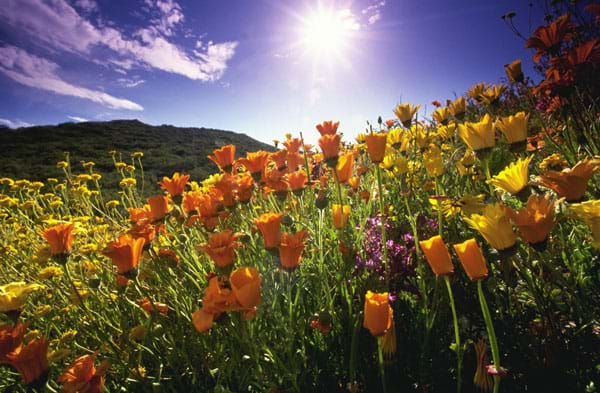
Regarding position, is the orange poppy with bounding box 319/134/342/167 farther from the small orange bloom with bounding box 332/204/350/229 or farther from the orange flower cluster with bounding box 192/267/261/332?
the orange flower cluster with bounding box 192/267/261/332

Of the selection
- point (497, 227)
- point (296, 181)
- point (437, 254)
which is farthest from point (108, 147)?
point (497, 227)

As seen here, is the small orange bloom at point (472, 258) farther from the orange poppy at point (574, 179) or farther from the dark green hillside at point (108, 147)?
the dark green hillside at point (108, 147)

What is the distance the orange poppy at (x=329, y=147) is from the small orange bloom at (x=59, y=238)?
1.19m

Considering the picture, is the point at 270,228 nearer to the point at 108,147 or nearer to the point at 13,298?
the point at 13,298

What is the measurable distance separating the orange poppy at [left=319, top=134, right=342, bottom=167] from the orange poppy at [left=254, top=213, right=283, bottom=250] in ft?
1.46

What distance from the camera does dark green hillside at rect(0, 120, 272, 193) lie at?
13031mm

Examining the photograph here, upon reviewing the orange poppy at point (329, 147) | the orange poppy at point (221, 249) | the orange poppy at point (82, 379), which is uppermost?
the orange poppy at point (329, 147)

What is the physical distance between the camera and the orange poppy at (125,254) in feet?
3.85

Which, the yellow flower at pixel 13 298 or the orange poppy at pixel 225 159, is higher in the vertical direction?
the orange poppy at pixel 225 159

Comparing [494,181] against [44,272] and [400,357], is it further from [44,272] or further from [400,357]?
[44,272]

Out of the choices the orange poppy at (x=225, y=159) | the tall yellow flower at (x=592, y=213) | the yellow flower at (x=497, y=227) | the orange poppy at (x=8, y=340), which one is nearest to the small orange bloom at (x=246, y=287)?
the yellow flower at (x=497, y=227)

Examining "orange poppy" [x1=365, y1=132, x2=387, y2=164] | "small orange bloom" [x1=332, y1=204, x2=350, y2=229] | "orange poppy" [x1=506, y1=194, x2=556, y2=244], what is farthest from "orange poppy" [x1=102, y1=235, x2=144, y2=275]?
"orange poppy" [x1=506, y1=194, x2=556, y2=244]

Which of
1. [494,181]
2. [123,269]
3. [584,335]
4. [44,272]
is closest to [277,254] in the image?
[123,269]

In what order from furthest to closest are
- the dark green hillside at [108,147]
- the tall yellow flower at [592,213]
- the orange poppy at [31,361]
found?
the dark green hillside at [108,147] → the orange poppy at [31,361] → the tall yellow flower at [592,213]
